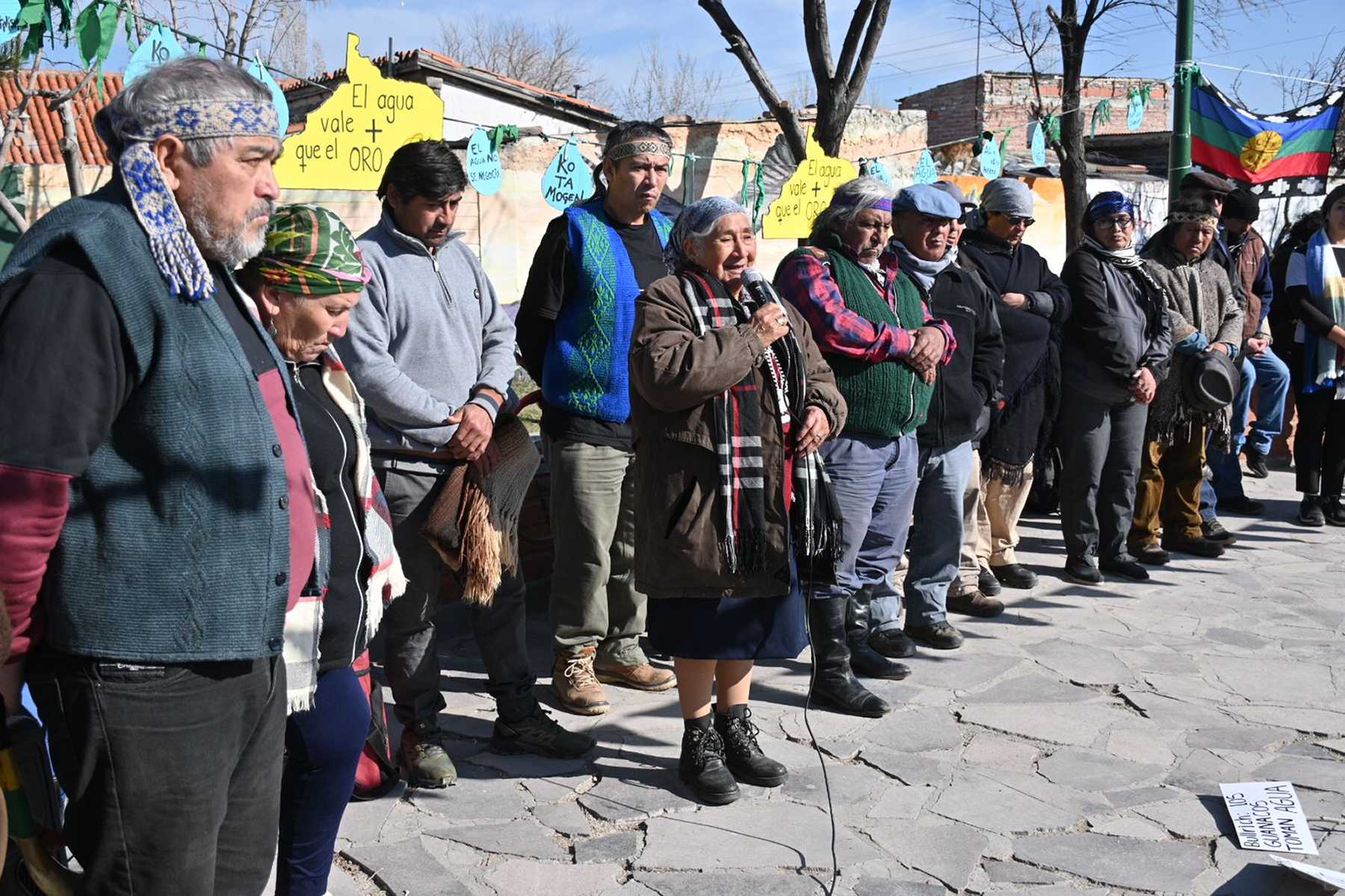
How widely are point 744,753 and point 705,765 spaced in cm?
16

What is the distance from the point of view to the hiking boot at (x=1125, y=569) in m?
6.76

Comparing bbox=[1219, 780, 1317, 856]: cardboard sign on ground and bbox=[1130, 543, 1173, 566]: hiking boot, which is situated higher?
bbox=[1130, 543, 1173, 566]: hiking boot

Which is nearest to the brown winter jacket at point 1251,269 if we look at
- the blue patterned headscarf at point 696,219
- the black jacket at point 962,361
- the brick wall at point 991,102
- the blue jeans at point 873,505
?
the black jacket at point 962,361

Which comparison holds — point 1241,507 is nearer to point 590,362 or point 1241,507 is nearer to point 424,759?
point 590,362

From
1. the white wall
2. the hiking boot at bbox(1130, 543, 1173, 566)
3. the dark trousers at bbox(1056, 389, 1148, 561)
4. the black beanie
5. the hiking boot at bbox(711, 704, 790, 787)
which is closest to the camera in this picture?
the hiking boot at bbox(711, 704, 790, 787)

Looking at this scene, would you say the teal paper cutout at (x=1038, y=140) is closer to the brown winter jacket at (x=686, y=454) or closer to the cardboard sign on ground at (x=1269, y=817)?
the cardboard sign on ground at (x=1269, y=817)

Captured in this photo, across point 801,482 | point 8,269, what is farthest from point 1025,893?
point 8,269

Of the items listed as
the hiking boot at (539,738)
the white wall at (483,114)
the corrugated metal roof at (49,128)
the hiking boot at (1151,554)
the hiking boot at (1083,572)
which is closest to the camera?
the hiking boot at (539,738)

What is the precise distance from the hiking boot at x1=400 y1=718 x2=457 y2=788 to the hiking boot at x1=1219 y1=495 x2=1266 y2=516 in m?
6.31

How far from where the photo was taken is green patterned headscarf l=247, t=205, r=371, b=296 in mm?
2605

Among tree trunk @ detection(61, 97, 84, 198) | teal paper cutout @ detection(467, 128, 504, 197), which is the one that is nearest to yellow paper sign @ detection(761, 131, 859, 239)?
teal paper cutout @ detection(467, 128, 504, 197)

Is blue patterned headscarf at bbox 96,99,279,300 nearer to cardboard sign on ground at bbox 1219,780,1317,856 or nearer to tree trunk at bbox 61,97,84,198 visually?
cardboard sign on ground at bbox 1219,780,1317,856

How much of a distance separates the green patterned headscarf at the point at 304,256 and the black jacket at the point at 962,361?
10.0 feet

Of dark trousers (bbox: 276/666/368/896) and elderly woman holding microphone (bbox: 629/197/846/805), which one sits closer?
dark trousers (bbox: 276/666/368/896)
